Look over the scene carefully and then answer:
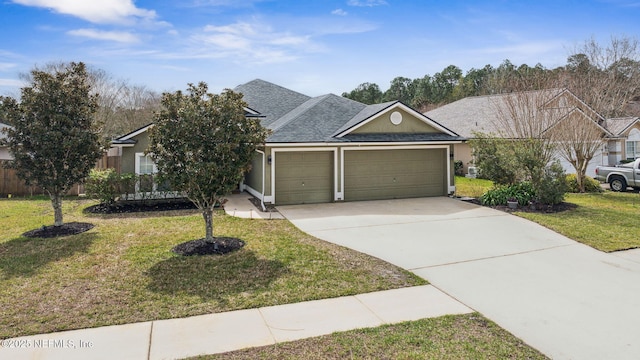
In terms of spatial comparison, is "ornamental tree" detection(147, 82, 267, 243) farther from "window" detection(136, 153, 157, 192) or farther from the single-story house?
the single-story house

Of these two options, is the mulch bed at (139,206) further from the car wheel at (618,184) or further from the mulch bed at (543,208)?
the car wheel at (618,184)

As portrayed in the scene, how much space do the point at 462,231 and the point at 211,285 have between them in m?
6.60

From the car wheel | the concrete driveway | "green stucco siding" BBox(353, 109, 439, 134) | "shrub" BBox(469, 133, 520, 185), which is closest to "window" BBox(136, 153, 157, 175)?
the concrete driveway

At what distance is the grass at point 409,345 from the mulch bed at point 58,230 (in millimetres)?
7173

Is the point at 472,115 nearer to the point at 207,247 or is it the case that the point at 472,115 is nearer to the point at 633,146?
the point at 633,146

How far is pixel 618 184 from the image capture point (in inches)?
663

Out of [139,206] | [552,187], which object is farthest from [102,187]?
[552,187]

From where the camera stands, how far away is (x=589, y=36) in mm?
21953

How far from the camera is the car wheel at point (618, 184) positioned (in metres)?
16.6

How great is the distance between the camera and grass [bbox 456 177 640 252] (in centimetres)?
848

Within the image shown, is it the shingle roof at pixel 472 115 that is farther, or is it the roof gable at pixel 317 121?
the shingle roof at pixel 472 115

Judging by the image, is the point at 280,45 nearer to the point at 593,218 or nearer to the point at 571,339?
the point at 593,218

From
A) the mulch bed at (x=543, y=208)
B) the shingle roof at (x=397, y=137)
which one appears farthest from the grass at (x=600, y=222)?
the shingle roof at (x=397, y=137)

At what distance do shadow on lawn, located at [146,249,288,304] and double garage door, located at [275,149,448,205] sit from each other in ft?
20.3
